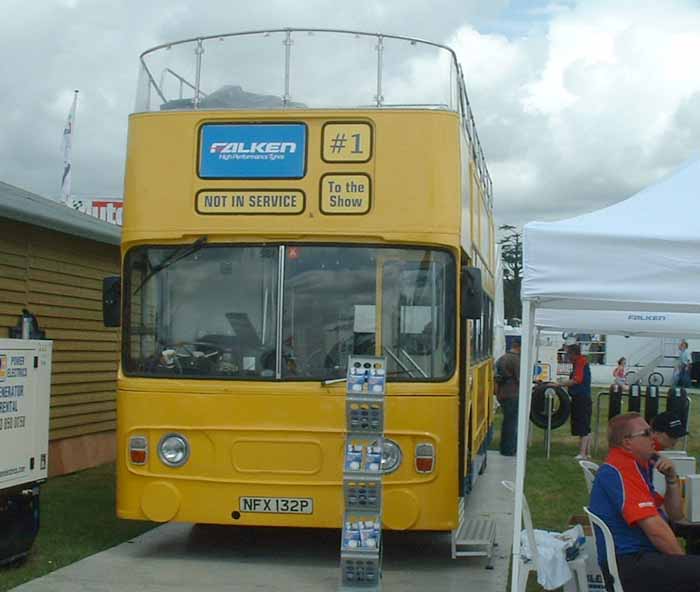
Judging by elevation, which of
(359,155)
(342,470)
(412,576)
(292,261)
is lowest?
(412,576)

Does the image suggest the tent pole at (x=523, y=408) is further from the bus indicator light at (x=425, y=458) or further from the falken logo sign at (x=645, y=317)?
the falken logo sign at (x=645, y=317)

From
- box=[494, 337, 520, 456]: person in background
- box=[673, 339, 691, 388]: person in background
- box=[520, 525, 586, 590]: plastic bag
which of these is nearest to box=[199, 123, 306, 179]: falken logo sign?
box=[520, 525, 586, 590]: plastic bag

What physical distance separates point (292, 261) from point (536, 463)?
909cm

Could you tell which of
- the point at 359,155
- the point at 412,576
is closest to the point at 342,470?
the point at 412,576

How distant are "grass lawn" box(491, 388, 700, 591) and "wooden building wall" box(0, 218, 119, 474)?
582 cm

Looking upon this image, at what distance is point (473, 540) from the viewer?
30.3ft

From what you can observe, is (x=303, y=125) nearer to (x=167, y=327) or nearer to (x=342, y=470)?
(x=167, y=327)

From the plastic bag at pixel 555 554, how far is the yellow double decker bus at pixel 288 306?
4.28 ft

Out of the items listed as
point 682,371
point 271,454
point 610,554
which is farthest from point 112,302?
point 682,371

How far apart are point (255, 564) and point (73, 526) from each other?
7.39 feet

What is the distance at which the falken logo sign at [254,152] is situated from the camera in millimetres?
9117

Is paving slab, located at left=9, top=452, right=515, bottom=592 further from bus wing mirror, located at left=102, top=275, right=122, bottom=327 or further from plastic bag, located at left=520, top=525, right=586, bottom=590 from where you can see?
bus wing mirror, located at left=102, top=275, right=122, bottom=327

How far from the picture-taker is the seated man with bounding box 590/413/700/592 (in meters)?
6.44

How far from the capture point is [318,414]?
28.8ft
